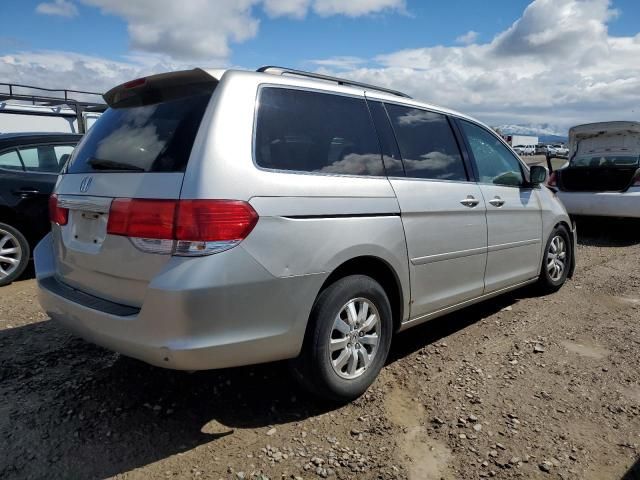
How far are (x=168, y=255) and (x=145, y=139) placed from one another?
711 mm

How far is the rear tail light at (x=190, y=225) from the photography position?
7.29ft

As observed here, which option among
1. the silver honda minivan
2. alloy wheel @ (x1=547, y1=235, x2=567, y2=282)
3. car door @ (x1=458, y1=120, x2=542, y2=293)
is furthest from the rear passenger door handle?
alloy wheel @ (x1=547, y1=235, x2=567, y2=282)

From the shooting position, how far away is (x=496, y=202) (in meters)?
4.02

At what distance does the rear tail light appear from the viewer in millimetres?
2223

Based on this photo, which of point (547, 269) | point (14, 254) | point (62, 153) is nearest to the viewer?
point (547, 269)

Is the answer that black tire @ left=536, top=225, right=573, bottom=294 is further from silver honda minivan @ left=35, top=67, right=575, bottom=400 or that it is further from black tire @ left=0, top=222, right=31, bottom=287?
black tire @ left=0, top=222, right=31, bottom=287

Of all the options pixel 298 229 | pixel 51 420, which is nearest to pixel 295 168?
pixel 298 229

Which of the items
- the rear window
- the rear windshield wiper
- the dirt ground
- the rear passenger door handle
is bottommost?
the dirt ground

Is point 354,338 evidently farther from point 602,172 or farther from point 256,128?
point 602,172

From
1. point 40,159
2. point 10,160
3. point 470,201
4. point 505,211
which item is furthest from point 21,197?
point 505,211

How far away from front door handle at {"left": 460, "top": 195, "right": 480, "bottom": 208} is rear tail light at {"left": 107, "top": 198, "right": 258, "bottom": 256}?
1.87 meters

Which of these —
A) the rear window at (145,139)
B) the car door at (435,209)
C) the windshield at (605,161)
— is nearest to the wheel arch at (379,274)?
the car door at (435,209)

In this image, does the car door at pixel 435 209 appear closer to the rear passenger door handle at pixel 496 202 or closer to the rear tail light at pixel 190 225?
the rear passenger door handle at pixel 496 202

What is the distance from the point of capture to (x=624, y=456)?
8.18ft
